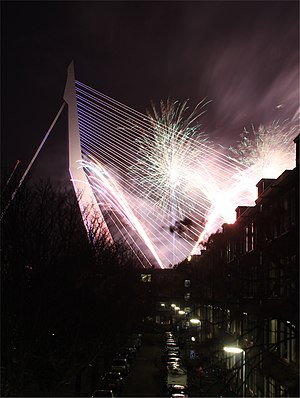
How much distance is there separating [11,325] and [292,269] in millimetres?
11223

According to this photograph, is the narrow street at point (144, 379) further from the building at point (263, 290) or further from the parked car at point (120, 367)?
the building at point (263, 290)

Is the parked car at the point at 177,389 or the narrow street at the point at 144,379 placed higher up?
the parked car at the point at 177,389

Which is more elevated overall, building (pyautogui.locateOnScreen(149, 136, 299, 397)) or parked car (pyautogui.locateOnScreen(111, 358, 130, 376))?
building (pyautogui.locateOnScreen(149, 136, 299, 397))

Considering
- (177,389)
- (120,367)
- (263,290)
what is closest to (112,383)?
(177,389)

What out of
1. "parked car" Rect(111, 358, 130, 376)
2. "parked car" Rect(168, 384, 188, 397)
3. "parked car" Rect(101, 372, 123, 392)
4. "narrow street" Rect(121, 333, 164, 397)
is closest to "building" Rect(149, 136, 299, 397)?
"parked car" Rect(168, 384, 188, 397)

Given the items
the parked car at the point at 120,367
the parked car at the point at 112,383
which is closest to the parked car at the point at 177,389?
the parked car at the point at 112,383

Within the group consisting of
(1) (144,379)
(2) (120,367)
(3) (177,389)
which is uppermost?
(3) (177,389)

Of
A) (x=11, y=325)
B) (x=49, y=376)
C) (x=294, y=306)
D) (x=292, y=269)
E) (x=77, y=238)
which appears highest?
(x=77, y=238)

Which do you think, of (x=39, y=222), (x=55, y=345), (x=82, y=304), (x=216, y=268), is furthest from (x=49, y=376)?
(x=216, y=268)

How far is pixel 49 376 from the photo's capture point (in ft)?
65.5

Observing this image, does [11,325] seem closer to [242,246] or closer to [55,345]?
[55,345]

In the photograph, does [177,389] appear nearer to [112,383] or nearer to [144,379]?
[112,383]

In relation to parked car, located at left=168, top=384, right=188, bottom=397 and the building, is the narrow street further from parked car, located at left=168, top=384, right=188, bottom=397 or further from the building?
the building

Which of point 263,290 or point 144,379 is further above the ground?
point 263,290
